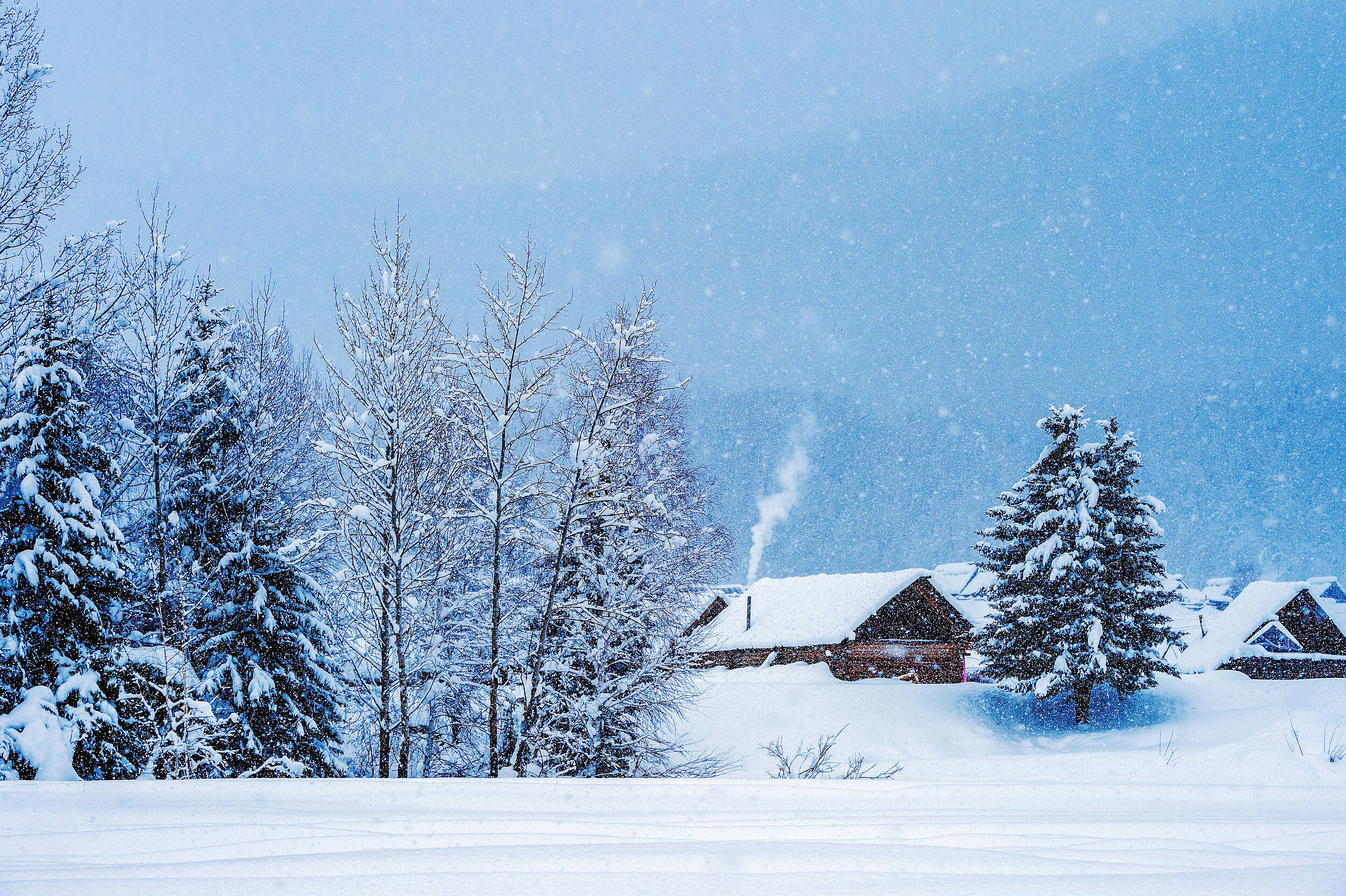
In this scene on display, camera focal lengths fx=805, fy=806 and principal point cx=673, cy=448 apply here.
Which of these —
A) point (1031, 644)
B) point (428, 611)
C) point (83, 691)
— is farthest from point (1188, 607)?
point (83, 691)

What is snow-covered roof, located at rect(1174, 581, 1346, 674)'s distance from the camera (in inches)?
1524

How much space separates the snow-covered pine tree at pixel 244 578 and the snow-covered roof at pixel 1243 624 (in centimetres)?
4096

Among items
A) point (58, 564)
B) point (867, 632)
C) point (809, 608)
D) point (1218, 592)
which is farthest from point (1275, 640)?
point (1218, 592)

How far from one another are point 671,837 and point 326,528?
12.5 metres

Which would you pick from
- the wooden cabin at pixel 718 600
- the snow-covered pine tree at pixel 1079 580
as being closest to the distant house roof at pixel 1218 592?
the wooden cabin at pixel 718 600

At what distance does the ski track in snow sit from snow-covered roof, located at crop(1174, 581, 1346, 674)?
141 feet

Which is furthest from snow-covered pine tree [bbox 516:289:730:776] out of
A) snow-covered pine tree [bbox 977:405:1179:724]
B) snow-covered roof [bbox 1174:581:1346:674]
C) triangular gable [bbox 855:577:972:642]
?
snow-covered roof [bbox 1174:581:1346:674]

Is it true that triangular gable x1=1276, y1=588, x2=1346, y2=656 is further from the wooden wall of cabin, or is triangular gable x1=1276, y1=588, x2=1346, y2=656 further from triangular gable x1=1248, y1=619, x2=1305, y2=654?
the wooden wall of cabin

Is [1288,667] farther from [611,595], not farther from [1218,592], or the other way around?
[1218,592]

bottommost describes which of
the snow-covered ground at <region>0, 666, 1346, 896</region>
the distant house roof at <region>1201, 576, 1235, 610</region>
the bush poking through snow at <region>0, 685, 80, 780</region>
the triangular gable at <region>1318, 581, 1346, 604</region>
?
the distant house roof at <region>1201, 576, 1235, 610</region>

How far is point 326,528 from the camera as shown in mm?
13562

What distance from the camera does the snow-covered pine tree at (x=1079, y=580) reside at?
91.1ft

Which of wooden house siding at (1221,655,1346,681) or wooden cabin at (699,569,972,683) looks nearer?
wooden cabin at (699,569,972,683)

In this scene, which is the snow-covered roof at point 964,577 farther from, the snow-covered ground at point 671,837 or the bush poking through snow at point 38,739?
the snow-covered ground at point 671,837
